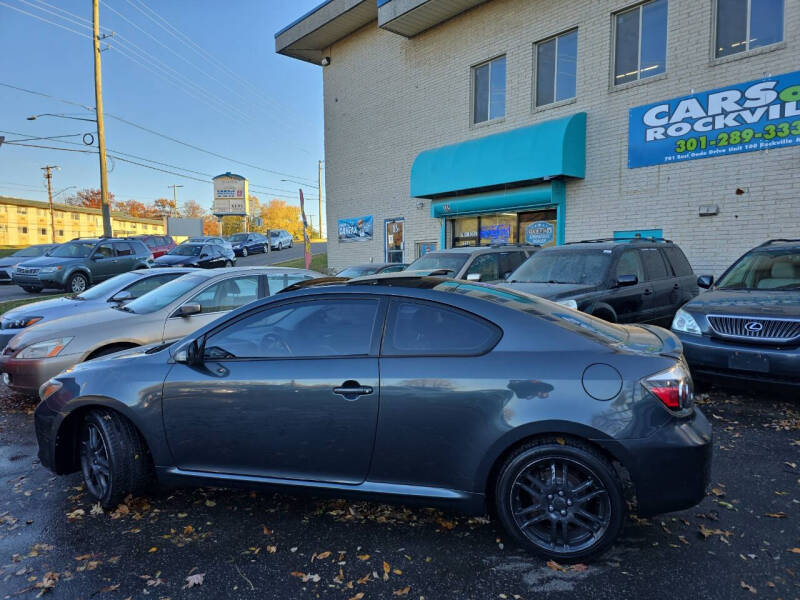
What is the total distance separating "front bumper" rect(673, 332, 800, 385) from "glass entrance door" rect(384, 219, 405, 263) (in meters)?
Result: 12.4

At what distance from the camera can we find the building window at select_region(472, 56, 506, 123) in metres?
14.5

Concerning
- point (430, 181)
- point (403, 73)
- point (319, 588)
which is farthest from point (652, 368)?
point (403, 73)

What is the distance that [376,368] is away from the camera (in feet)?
9.90

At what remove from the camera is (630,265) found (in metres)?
7.58

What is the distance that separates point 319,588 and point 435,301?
1657 mm

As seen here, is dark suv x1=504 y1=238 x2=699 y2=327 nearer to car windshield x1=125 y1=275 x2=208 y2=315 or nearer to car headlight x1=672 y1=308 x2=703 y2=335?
car headlight x1=672 y1=308 x2=703 y2=335

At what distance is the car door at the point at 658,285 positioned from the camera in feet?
25.1

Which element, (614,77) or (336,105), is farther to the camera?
(336,105)

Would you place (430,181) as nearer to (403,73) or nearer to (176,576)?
(403,73)

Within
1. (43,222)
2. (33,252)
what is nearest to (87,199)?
(43,222)

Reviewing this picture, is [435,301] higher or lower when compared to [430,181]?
lower

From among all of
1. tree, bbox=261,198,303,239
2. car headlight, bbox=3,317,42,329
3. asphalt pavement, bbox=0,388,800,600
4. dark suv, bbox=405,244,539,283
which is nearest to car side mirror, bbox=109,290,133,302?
car headlight, bbox=3,317,42,329

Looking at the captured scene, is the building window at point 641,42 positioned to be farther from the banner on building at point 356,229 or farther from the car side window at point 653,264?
the banner on building at point 356,229

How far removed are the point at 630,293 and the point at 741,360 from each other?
2.29 m
